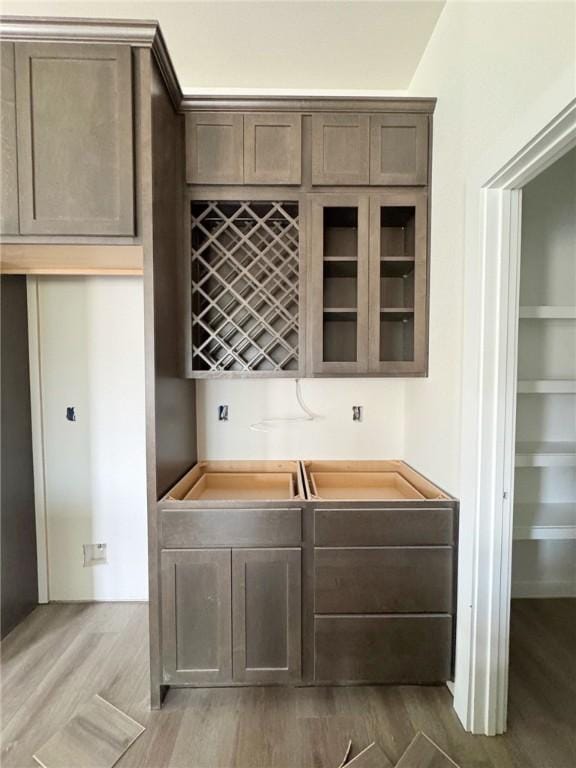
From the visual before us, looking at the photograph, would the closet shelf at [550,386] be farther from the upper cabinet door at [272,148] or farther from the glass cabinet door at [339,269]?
the upper cabinet door at [272,148]

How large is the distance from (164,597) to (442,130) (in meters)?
2.43

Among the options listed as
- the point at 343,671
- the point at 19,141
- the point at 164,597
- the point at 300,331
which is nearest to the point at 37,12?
the point at 19,141

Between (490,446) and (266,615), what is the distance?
1173mm

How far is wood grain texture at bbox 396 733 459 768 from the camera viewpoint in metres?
1.24

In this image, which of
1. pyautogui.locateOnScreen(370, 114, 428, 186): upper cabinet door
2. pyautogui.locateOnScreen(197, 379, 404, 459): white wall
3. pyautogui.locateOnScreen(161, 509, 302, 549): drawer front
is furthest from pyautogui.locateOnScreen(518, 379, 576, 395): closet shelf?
pyautogui.locateOnScreen(161, 509, 302, 549): drawer front

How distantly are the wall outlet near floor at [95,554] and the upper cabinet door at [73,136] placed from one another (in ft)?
5.79

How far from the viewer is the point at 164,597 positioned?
1.47m

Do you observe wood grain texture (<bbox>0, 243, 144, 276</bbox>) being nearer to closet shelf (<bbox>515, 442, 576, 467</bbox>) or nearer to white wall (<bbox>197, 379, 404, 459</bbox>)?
white wall (<bbox>197, 379, 404, 459</bbox>)

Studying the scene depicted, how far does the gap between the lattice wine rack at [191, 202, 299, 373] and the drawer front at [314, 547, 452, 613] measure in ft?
3.13

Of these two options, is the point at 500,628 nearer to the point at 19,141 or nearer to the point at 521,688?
the point at 521,688

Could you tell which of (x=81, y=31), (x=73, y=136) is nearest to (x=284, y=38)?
(x=81, y=31)

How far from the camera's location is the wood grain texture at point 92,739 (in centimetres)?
127

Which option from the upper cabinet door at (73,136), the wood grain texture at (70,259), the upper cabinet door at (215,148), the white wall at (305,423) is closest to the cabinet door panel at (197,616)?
the white wall at (305,423)

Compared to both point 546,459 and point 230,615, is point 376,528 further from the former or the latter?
point 546,459
